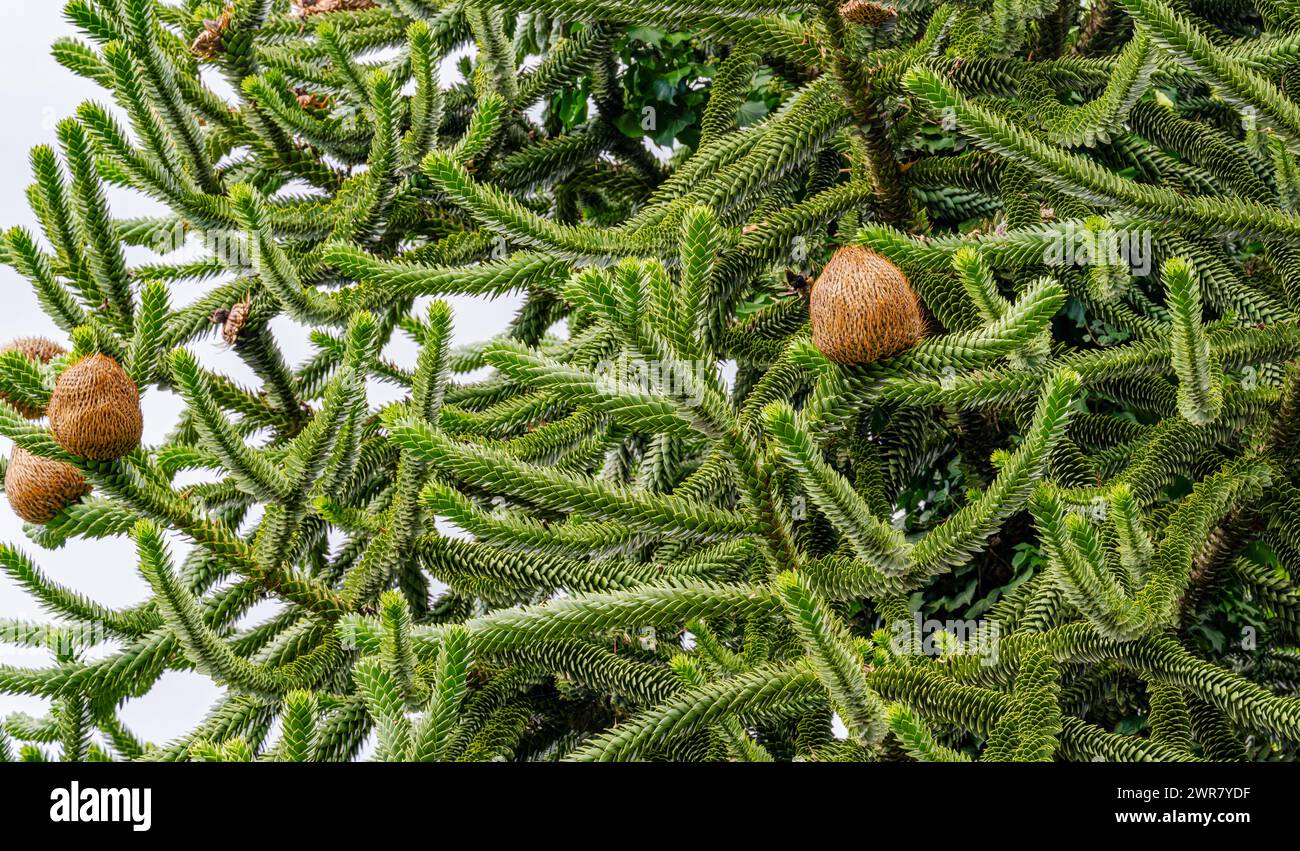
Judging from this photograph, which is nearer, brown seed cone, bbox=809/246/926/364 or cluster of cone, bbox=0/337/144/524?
brown seed cone, bbox=809/246/926/364

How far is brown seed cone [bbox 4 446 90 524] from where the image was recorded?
2139 mm

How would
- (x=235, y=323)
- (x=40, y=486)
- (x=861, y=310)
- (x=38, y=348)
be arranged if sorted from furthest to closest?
1. (x=235, y=323)
2. (x=38, y=348)
3. (x=40, y=486)
4. (x=861, y=310)

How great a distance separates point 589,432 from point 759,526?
131cm

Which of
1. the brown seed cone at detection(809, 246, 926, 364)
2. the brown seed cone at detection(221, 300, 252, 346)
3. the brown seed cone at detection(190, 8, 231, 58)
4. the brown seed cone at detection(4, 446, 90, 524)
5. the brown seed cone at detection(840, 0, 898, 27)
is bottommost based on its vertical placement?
the brown seed cone at detection(809, 246, 926, 364)

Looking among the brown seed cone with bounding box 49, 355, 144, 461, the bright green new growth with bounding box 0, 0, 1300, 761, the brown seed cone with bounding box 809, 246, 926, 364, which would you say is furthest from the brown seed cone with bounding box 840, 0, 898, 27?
the brown seed cone with bounding box 49, 355, 144, 461

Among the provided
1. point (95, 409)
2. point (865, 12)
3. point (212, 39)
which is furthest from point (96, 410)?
point (865, 12)

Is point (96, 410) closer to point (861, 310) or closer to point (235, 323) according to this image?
point (235, 323)

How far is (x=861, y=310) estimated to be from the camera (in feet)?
5.12

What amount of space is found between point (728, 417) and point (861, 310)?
0.25 metres

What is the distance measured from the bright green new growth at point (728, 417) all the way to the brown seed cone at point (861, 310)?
0.04m

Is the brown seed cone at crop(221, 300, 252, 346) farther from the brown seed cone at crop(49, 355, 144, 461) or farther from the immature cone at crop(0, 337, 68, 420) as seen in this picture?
the brown seed cone at crop(49, 355, 144, 461)

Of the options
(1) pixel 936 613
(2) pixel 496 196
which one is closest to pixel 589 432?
(2) pixel 496 196

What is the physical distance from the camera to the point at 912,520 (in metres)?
3.35

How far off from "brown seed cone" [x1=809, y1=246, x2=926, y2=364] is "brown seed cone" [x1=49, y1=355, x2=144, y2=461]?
116 centimetres
